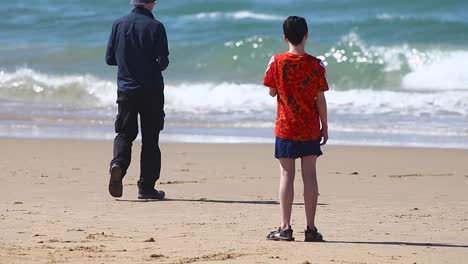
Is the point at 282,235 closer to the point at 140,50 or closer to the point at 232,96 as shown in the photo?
the point at 140,50

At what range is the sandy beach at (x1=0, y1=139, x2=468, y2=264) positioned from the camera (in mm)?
5871

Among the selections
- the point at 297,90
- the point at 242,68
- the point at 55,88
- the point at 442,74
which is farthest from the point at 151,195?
the point at 242,68

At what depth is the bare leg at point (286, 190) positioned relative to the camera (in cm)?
630

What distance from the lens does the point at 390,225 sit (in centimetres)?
695

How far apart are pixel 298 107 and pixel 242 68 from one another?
53.9 feet

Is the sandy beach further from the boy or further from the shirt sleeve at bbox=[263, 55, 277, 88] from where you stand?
the shirt sleeve at bbox=[263, 55, 277, 88]

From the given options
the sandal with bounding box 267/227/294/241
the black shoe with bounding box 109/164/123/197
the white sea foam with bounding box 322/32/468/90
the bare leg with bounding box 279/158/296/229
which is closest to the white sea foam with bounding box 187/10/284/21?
the white sea foam with bounding box 322/32/468/90

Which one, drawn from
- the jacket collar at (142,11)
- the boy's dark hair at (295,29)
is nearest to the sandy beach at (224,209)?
the boy's dark hair at (295,29)

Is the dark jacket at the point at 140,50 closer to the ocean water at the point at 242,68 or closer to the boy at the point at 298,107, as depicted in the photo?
the boy at the point at 298,107

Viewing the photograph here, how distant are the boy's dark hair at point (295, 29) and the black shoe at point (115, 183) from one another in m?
2.28

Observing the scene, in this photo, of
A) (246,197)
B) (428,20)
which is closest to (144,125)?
(246,197)

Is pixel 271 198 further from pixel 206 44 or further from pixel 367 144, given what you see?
pixel 206 44

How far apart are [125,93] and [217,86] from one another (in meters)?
12.1

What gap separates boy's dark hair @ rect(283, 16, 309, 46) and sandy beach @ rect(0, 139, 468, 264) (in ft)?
3.76
